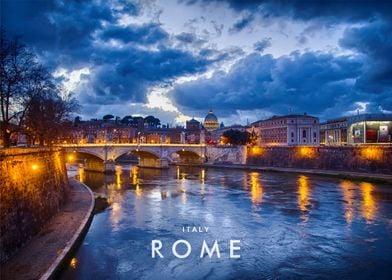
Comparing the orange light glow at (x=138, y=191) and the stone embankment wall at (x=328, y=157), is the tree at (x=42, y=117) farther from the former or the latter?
the stone embankment wall at (x=328, y=157)

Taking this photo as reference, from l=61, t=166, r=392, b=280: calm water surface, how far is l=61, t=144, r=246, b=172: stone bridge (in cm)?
2304

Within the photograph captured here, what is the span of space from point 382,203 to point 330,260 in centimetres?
1472

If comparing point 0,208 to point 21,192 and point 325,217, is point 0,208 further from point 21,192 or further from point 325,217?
point 325,217

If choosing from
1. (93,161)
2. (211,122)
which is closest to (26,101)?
(93,161)

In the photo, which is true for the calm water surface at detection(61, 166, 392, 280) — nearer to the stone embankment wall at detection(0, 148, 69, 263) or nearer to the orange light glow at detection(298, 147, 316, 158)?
the stone embankment wall at detection(0, 148, 69, 263)

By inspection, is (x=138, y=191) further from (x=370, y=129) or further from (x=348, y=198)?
(x=370, y=129)

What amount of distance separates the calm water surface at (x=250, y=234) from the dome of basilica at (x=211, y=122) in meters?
131

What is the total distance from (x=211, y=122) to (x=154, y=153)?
333 ft

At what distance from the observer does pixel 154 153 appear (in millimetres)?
66938

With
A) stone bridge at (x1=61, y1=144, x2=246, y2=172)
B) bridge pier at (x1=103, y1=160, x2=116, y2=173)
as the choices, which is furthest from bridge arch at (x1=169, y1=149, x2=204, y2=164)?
bridge pier at (x1=103, y1=160, x2=116, y2=173)

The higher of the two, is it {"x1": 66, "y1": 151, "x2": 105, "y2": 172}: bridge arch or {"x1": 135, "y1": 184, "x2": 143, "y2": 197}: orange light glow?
{"x1": 66, "y1": 151, "x2": 105, "y2": 172}: bridge arch

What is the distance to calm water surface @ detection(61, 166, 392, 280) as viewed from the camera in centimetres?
1445

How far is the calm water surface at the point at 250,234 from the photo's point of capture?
1445 centimetres

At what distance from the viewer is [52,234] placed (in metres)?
16.5
